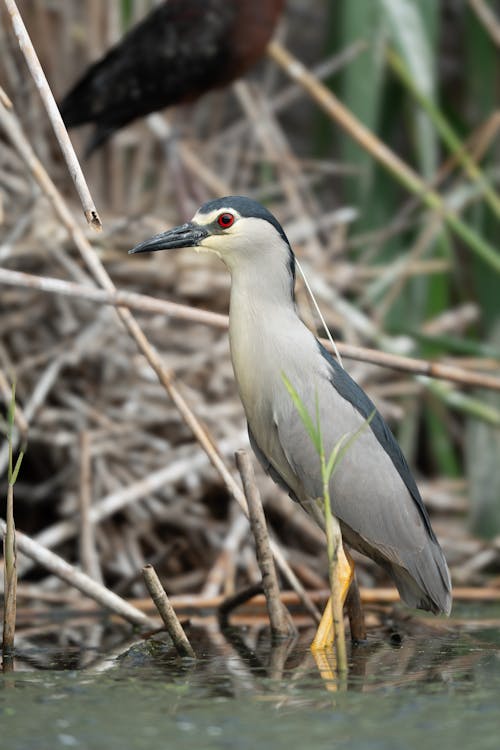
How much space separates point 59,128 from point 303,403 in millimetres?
928

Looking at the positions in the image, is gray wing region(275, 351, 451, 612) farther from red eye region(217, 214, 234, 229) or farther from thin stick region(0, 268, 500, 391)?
red eye region(217, 214, 234, 229)

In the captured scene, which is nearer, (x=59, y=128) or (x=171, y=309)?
(x=59, y=128)

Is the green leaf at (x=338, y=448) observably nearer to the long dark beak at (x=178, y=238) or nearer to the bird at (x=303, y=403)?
the bird at (x=303, y=403)

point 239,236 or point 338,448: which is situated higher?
point 239,236

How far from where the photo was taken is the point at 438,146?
5.55 metres

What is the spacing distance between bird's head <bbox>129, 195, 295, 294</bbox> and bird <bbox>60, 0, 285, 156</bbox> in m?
1.89

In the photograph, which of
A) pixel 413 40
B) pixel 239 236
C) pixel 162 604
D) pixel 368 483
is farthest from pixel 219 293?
pixel 162 604

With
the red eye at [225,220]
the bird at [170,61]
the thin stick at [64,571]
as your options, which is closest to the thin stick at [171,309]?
the red eye at [225,220]

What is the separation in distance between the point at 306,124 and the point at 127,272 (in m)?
2.16

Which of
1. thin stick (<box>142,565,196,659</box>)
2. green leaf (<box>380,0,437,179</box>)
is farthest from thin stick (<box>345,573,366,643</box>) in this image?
green leaf (<box>380,0,437,179</box>)

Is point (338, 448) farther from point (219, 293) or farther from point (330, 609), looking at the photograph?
point (219, 293)

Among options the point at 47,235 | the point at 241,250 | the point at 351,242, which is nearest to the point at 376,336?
the point at 351,242

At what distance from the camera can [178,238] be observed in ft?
8.77

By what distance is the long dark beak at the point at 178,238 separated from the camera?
2627mm
